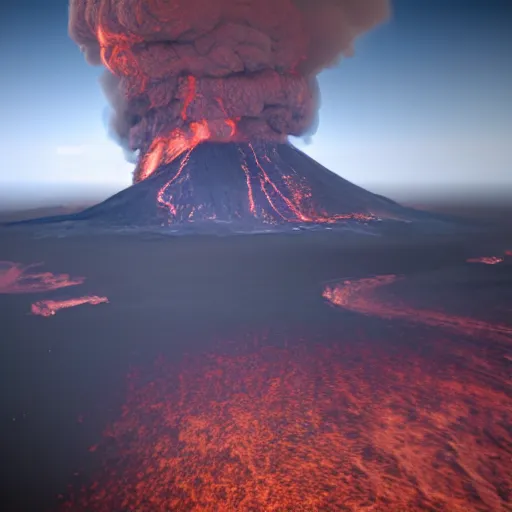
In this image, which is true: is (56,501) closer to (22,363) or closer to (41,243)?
(22,363)

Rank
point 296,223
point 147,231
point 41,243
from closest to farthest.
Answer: point 41,243, point 147,231, point 296,223

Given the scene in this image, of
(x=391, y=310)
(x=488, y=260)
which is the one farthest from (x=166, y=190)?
(x=391, y=310)

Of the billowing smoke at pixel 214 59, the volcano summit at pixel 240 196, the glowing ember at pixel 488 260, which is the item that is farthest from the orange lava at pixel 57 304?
the billowing smoke at pixel 214 59

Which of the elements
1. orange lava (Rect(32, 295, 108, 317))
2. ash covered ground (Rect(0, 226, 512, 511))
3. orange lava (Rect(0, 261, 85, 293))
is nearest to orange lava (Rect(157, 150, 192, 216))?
orange lava (Rect(0, 261, 85, 293))

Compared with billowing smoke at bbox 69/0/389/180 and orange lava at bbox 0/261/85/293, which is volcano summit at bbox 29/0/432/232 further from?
orange lava at bbox 0/261/85/293

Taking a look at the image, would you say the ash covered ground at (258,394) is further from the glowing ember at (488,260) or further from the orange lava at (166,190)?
the orange lava at (166,190)

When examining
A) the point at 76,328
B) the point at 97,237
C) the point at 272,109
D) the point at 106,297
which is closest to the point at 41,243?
the point at 97,237
